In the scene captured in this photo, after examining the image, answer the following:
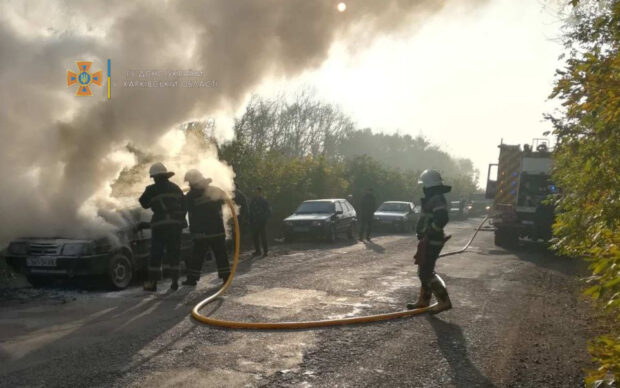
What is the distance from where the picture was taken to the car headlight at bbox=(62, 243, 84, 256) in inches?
305

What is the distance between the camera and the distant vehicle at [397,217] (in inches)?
908

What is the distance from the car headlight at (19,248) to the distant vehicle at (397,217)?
17.1 meters

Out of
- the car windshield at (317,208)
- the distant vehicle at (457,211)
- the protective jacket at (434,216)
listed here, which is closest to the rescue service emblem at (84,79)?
the protective jacket at (434,216)

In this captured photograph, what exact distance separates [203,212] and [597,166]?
5.74 metres

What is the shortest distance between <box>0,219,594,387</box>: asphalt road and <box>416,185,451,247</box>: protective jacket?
1011 millimetres

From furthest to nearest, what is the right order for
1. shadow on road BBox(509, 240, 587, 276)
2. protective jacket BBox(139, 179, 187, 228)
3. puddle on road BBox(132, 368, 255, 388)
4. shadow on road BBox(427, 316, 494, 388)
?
shadow on road BBox(509, 240, 587, 276) < protective jacket BBox(139, 179, 187, 228) < shadow on road BBox(427, 316, 494, 388) < puddle on road BBox(132, 368, 255, 388)

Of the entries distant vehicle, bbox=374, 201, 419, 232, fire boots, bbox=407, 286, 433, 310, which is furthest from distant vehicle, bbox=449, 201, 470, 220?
fire boots, bbox=407, 286, 433, 310

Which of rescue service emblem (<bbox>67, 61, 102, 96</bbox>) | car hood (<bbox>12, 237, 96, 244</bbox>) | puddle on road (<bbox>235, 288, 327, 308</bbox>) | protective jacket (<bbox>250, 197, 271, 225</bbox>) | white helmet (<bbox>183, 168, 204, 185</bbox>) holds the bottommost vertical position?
puddle on road (<bbox>235, 288, 327, 308</bbox>)

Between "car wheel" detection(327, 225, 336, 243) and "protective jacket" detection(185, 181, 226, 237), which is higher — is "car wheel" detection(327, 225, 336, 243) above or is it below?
below

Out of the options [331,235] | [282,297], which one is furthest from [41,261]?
[331,235]

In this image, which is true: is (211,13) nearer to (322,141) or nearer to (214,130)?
(214,130)

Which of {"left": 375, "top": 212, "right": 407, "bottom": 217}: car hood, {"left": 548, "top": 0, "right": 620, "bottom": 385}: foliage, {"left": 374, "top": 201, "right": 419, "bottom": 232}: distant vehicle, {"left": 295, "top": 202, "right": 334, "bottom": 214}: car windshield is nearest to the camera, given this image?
{"left": 548, "top": 0, "right": 620, "bottom": 385}: foliage

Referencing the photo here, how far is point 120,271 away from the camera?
326 inches

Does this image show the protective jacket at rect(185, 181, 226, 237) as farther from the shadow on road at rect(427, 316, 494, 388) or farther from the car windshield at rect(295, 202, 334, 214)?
the car windshield at rect(295, 202, 334, 214)
